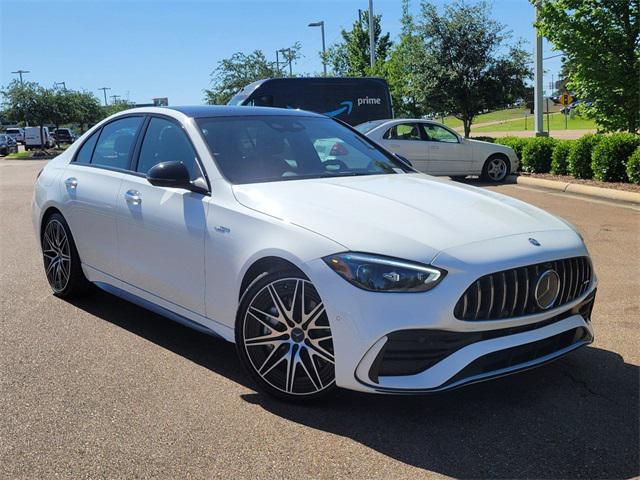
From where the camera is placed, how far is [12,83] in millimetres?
48500

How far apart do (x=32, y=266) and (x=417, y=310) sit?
17.7 ft

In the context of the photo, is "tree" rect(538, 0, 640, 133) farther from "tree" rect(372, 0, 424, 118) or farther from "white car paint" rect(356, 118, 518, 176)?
"tree" rect(372, 0, 424, 118)

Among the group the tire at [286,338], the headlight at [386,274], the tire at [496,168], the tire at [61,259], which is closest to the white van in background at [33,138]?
the tire at [496,168]

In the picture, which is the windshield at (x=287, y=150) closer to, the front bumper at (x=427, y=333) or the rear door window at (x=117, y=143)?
the rear door window at (x=117, y=143)

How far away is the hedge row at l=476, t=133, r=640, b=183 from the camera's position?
1194 centimetres

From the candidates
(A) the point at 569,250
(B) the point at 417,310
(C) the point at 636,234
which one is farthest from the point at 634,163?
(B) the point at 417,310

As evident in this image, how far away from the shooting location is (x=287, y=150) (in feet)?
14.8

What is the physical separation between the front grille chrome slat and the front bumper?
0.11ft

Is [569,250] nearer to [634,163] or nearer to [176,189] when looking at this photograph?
[176,189]

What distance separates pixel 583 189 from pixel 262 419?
9957mm

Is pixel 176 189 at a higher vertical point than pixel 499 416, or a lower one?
higher

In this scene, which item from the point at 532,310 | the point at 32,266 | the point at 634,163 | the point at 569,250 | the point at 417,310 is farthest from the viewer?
the point at 634,163

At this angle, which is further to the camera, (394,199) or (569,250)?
(394,199)

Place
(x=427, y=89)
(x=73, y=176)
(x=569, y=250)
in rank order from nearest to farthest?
(x=569, y=250)
(x=73, y=176)
(x=427, y=89)
